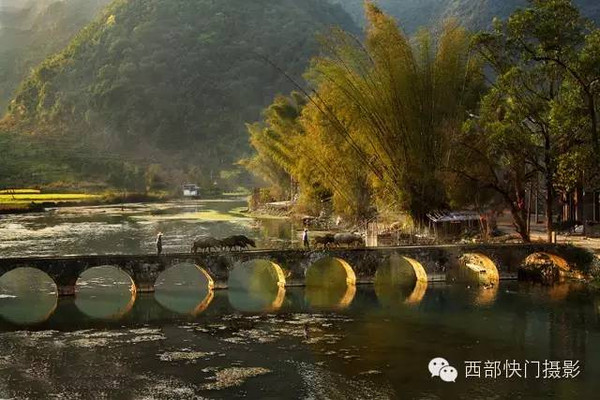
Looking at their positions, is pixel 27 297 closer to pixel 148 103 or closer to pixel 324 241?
pixel 324 241

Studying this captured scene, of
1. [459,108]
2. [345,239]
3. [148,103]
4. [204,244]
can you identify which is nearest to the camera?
[204,244]

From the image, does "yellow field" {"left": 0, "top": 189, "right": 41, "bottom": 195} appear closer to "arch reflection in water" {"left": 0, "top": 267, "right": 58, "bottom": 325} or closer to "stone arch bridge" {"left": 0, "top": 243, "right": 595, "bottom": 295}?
"arch reflection in water" {"left": 0, "top": 267, "right": 58, "bottom": 325}

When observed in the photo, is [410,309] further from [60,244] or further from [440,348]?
[60,244]

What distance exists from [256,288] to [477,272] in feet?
49.1

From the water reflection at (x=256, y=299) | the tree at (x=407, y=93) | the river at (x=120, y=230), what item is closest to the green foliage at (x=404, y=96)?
the tree at (x=407, y=93)

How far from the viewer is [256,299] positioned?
39.4 m

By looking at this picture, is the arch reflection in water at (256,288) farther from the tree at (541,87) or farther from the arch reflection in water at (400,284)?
the tree at (541,87)

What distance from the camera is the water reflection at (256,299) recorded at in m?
36.8

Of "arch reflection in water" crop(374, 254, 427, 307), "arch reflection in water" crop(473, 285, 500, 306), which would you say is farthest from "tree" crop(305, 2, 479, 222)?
"arch reflection in water" crop(473, 285, 500, 306)

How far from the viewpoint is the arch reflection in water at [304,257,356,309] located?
3766 cm

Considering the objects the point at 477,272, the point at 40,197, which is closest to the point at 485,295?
the point at 477,272

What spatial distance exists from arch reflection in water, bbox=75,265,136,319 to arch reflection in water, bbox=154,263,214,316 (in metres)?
1.87

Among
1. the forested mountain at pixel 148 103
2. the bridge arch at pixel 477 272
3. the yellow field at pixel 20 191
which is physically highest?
the forested mountain at pixel 148 103

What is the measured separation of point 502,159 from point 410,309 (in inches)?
624
